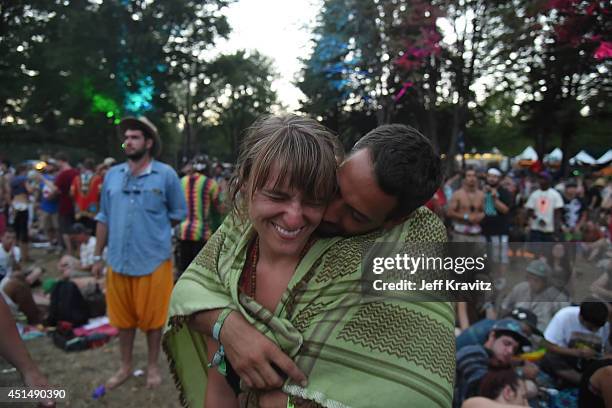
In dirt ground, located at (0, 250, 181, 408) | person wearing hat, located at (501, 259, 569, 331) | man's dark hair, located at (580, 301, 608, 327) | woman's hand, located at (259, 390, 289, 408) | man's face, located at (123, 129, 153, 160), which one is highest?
man's face, located at (123, 129, 153, 160)

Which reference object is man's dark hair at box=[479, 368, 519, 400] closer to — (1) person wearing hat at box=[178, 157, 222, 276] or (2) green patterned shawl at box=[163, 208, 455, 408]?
(2) green patterned shawl at box=[163, 208, 455, 408]

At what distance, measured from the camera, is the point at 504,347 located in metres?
3.38

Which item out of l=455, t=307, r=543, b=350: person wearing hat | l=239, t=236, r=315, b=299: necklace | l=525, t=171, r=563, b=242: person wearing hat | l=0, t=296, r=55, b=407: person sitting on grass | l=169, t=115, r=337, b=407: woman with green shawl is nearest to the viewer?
l=169, t=115, r=337, b=407: woman with green shawl

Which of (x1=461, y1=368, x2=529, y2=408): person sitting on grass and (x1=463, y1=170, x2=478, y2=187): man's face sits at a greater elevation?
(x1=463, y1=170, x2=478, y2=187): man's face

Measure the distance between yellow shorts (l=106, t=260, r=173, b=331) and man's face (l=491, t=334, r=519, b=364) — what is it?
2.65 meters

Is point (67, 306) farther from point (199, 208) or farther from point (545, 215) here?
point (545, 215)

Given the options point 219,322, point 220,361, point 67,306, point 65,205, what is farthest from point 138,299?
point 65,205

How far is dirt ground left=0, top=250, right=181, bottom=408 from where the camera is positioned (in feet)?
12.2

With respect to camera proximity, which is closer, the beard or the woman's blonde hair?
the woman's blonde hair

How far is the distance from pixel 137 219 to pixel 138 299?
0.66 meters

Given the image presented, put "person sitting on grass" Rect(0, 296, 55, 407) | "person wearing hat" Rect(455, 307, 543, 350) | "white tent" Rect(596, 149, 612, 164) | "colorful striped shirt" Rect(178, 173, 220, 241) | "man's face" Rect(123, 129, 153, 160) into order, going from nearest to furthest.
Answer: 1. "person sitting on grass" Rect(0, 296, 55, 407)
2. "person wearing hat" Rect(455, 307, 543, 350)
3. "man's face" Rect(123, 129, 153, 160)
4. "colorful striped shirt" Rect(178, 173, 220, 241)
5. "white tent" Rect(596, 149, 612, 164)

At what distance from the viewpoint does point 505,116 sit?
125 feet

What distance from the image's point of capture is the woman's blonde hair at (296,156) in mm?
1145

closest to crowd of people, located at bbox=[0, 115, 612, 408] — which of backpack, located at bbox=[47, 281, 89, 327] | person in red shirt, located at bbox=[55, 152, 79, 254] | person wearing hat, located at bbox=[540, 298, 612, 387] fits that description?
person wearing hat, located at bbox=[540, 298, 612, 387]
